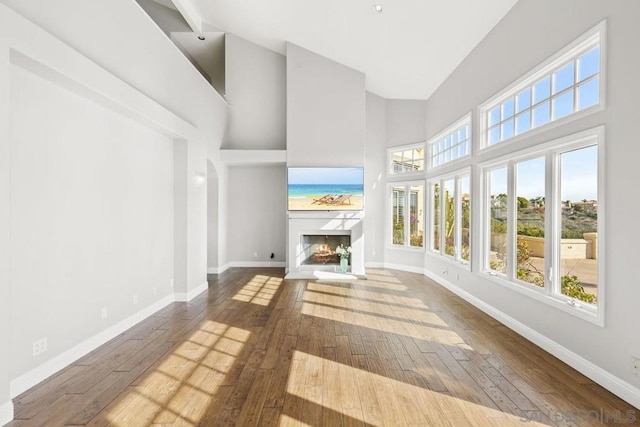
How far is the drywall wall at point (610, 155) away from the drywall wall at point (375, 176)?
386cm

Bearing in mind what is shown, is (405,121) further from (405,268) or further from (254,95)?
(254,95)

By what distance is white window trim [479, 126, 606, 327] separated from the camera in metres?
2.68

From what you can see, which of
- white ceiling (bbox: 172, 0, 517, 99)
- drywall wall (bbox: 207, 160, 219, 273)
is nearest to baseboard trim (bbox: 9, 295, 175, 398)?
drywall wall (bbox: 207, 160, 219, 273)

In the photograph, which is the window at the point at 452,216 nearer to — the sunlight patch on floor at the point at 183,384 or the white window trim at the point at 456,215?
the white window trim at the point at 456,215

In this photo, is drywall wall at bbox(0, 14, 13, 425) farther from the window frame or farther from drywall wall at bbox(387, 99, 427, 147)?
drywall wall at bbox(387, 99, 427, 147)

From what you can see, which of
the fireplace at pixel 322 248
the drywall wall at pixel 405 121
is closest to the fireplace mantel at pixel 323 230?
the fireplace at pixel 322 248

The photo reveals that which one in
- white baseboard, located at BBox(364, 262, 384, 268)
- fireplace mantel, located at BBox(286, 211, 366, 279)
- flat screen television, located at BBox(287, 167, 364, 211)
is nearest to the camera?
flat screen television, located at BBox(287, 167, 364, 211)

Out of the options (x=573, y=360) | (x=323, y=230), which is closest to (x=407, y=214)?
(x=323, y=230)

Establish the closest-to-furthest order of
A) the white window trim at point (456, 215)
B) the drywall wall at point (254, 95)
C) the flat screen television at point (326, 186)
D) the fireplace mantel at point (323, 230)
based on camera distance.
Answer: the white window trim at point (456, 215)
the flat screen television at point (326, 186)
the fireplace mantel at point (323, 230)
the drywall wall at point (254, 95)

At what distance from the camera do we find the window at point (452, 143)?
5.42 metres

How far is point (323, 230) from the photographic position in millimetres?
7070

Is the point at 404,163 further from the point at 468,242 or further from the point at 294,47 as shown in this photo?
the point at 294,47

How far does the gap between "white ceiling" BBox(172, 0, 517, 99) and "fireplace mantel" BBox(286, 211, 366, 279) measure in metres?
2.88

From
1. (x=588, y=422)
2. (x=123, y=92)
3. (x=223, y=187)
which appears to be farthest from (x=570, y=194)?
(x=223, y=187)
